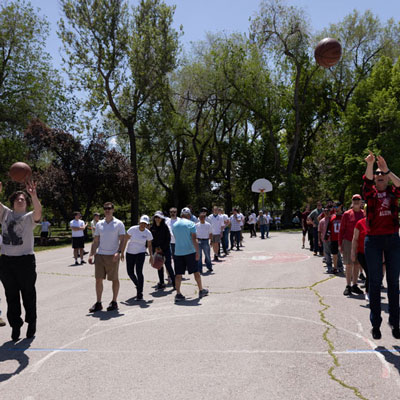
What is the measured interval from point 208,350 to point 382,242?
2.53 metres

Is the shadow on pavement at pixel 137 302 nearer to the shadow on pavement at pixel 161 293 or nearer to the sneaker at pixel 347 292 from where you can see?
the shadow on pavement at pixel 161 293

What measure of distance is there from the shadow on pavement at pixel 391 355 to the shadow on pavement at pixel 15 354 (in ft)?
13.3

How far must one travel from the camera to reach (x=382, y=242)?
5.66 metres

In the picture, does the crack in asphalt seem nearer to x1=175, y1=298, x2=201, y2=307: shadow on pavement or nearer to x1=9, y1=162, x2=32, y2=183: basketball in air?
x1=175, y1=298, x2=201, y2=307: shadow on pavement

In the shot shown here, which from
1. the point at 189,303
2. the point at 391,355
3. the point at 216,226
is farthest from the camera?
the point at 216,226

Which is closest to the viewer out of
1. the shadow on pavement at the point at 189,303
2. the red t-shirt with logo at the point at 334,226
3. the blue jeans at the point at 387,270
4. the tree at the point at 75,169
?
the blue jeans at the point at 387,270

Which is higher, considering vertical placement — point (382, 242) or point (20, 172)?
point (20, 172)

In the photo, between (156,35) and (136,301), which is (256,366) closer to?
(136,301)

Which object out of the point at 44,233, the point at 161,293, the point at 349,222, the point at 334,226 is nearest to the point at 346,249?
the point at 349,222

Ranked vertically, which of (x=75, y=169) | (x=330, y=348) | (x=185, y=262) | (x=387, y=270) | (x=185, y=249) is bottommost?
(x=330, y=348)

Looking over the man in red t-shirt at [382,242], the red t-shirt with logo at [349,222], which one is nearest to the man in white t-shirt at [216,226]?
the red t-shirt with logo at [349,222]

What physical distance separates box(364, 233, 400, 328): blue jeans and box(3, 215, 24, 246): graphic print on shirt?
470 cm

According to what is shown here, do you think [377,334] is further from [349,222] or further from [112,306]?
[112,306]

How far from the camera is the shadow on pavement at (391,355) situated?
486 centimetres
